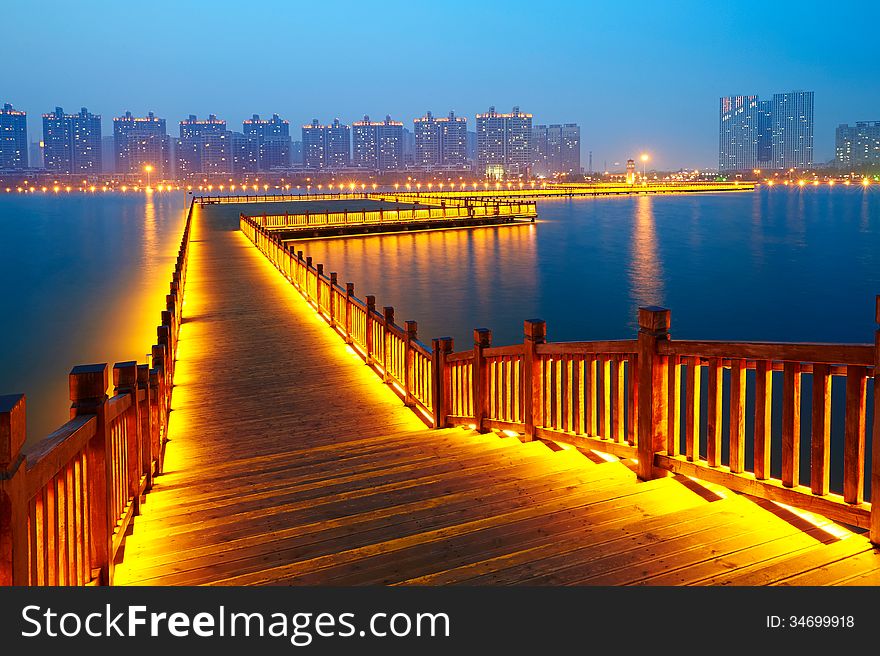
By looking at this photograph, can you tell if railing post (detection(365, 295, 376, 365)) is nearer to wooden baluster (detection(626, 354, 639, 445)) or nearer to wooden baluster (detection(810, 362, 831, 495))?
wooden baluster (detection(626, 354, 639, 445))

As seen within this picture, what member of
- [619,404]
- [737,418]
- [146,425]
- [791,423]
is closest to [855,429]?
[791,423]

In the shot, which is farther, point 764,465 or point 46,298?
point 46,298

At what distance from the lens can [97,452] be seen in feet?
11.4

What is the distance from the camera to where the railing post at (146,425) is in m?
5.61

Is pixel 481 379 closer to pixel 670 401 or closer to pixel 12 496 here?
pixel 670 401

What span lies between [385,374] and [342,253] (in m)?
29.6

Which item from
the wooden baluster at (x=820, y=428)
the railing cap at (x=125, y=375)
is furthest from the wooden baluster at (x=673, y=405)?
the railing cap at (x=125, y=375)

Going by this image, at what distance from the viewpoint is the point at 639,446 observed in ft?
16.7

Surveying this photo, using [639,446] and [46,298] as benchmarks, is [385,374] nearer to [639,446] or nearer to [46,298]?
[639,446]

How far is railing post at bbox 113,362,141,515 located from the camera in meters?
4.71

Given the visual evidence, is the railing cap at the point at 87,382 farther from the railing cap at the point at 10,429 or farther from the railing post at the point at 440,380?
the railing post at the point at 440,380

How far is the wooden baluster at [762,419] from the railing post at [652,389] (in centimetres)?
74

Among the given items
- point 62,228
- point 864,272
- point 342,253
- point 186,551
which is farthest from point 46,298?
point 62,228

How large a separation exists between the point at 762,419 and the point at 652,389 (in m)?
0.87
